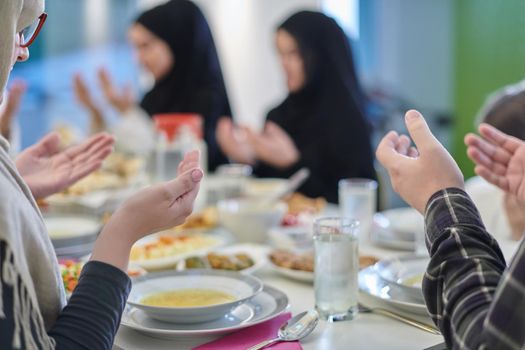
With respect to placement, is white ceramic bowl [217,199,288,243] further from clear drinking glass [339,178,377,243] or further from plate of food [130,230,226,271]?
clear drinking glass [339,178,377,243]

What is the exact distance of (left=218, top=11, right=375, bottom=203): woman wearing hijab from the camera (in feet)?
8.93

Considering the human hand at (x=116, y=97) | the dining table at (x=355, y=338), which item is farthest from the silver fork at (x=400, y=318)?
the human hand at (x=116, y=97)

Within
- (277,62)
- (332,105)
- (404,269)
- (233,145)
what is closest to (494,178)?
(404,269)

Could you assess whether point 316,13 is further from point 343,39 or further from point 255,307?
point 255,307

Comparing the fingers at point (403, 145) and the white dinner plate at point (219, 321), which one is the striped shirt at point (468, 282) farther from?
the white dinner plate at point (219, 321)

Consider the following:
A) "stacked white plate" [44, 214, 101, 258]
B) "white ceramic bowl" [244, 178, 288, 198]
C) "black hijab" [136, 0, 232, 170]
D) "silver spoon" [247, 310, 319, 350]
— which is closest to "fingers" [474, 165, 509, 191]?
"silver spoon" [247, 310, 319, 350]

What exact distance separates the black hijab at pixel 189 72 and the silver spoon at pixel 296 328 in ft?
7.53

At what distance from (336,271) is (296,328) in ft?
0.44

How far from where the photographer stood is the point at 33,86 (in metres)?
4.97

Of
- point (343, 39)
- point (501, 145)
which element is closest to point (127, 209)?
point (501, 145)

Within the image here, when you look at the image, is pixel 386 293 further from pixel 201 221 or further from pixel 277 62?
pixel 277 62

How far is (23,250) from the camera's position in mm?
709

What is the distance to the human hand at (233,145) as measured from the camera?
307 cm

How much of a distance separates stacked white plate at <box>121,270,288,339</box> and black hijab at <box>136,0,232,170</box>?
217 centimetres
